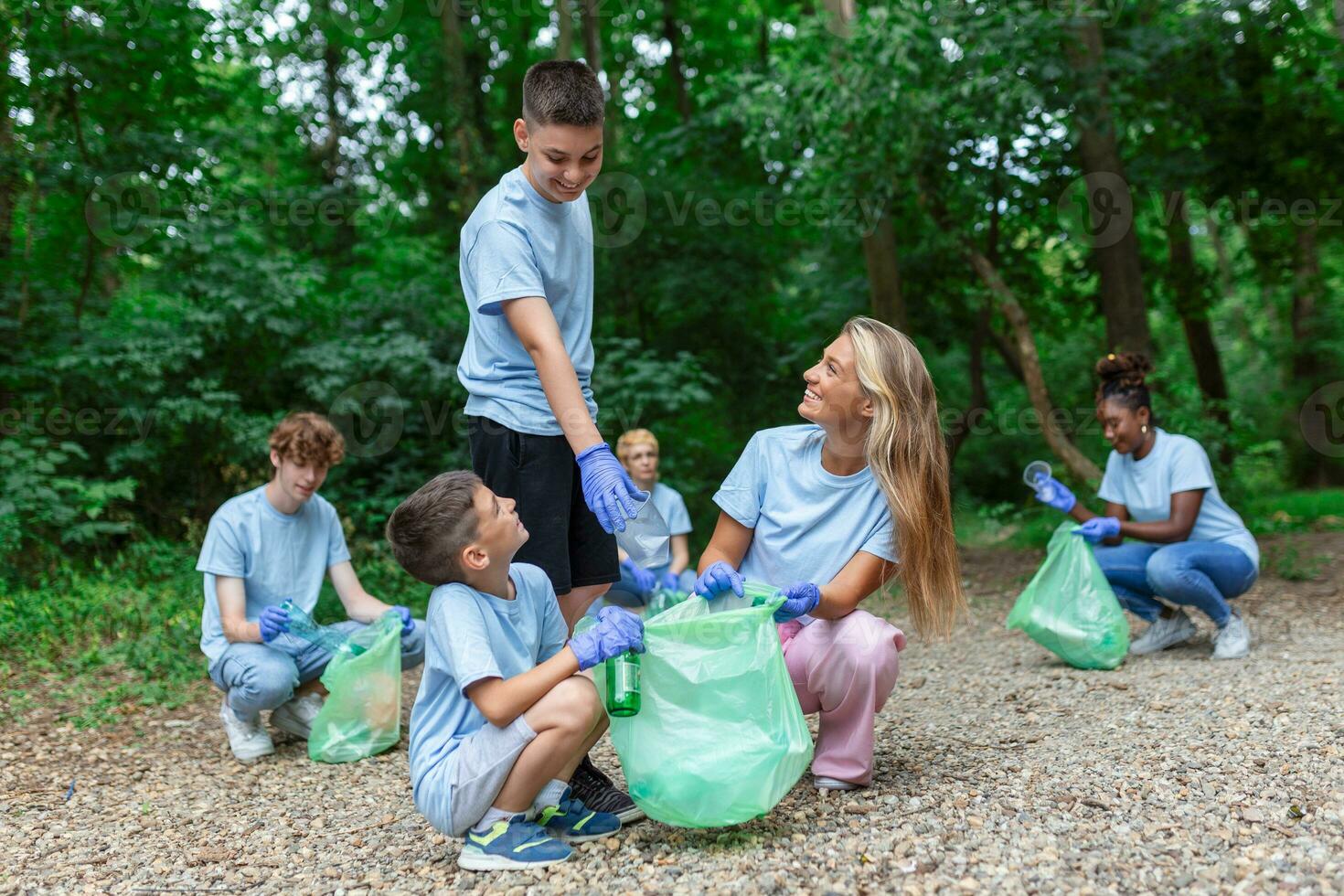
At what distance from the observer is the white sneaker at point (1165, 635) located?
4703 millimetres

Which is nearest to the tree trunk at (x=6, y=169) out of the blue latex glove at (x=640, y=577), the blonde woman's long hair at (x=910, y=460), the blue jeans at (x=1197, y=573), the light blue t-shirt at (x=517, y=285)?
the blue latex glove at (x=640, y=577)

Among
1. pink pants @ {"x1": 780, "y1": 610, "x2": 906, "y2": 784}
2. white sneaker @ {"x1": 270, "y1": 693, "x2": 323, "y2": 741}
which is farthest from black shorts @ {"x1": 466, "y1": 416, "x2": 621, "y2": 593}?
white sneaker @ {"x1": 270, "y1": 693, "x2": 323, "y2": 741}

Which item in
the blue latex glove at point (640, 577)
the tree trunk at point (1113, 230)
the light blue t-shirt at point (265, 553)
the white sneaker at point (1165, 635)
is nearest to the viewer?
the light blue t-shirt at point (265, 553)

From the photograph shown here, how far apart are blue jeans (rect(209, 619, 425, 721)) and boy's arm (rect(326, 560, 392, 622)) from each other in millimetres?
146

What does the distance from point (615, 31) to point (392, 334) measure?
7598 mm

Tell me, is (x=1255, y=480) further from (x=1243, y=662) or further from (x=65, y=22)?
(x=65, y=22)

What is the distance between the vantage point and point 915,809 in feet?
8.36

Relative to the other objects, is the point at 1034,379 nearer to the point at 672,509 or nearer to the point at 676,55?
the point at 672,509

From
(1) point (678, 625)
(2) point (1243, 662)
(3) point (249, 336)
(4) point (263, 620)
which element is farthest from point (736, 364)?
(1) point (678, 625)

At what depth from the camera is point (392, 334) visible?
813 cm

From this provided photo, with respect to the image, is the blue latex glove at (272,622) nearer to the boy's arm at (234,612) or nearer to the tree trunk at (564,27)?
the boy's arm at (234,612)

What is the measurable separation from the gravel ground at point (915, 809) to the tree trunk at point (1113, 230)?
13.4 feet

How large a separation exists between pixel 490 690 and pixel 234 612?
1.94m

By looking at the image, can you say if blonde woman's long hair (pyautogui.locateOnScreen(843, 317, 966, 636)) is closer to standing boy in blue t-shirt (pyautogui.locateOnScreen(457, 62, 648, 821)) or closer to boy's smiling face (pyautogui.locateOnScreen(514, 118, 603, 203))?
standing boy in blue t-shirt (pyautogui.locateOnScreen(457, 62, 648, 821))
